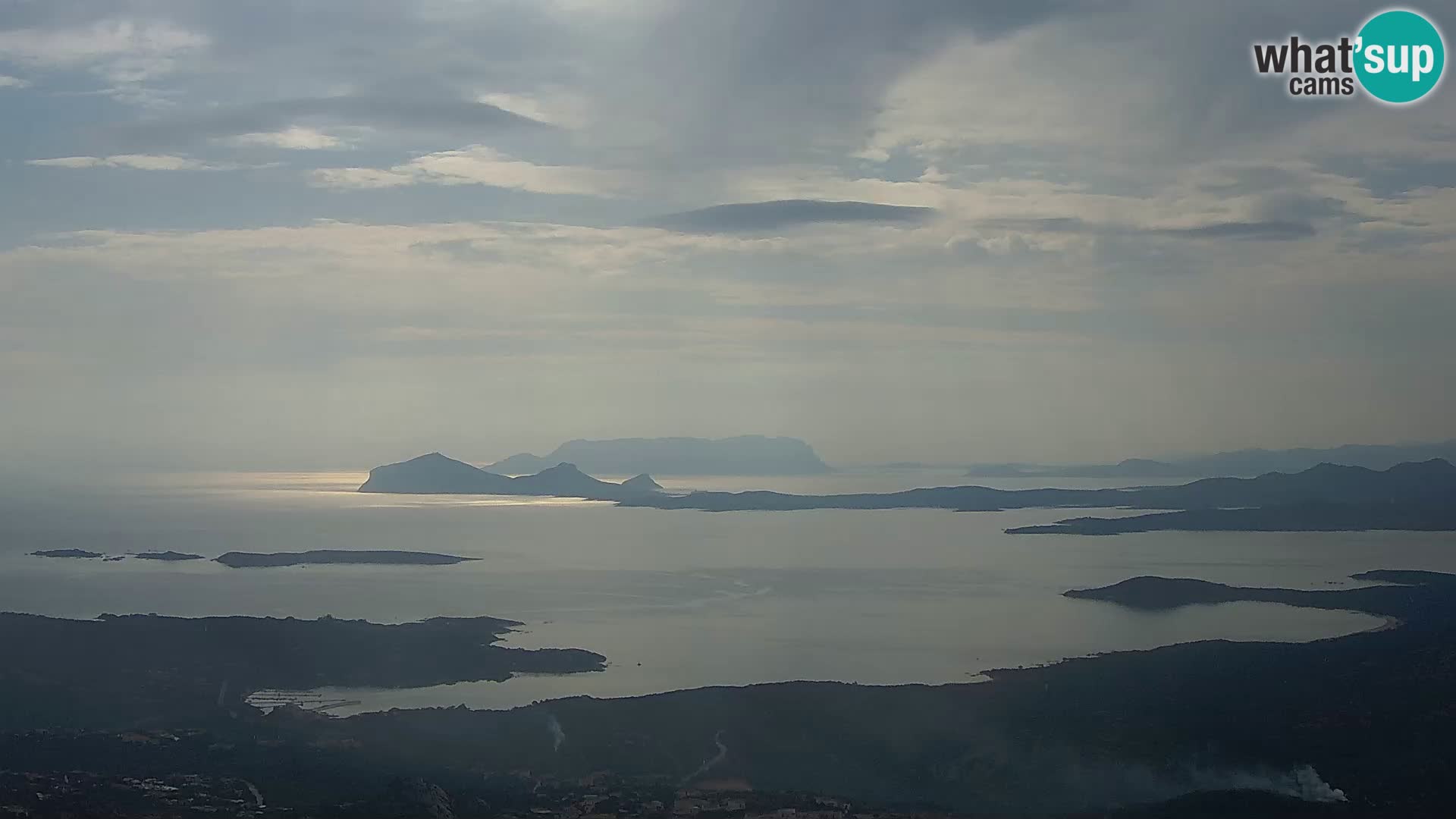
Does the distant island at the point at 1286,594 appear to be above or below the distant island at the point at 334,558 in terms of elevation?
below

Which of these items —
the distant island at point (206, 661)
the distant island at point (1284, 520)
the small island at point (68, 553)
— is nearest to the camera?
the distant island at point (206, 661)

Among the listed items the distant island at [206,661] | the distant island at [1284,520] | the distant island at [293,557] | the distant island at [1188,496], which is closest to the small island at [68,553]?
the distant island at [293,557]

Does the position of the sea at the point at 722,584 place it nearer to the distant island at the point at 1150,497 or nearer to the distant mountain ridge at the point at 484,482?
the distant island at the point at 1150,497

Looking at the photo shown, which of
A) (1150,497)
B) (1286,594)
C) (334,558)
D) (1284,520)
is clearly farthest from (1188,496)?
(334,558)

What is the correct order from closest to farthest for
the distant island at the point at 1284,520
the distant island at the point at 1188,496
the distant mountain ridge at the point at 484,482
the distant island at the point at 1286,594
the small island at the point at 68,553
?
the distant island at the point at 1286,594, the small island at the point at 68,553, the distant island at the point at 1284,520, the distant island at the point at 1188,496, the distant mountain ridge at the point at 484,482

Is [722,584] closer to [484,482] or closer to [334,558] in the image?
[334,558]

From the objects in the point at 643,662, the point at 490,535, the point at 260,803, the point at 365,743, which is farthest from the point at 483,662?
the point at 490,535

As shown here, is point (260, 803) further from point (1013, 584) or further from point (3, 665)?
point (1013, 584)

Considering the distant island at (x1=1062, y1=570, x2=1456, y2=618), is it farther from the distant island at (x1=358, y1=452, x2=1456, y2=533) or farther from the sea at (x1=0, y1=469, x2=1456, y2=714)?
the distant island at (x1=358, y1=452, x2=1456, y2=533)

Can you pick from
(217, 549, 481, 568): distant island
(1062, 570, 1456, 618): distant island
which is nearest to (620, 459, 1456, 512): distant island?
(1062, 570, 1456, 618): distant island
